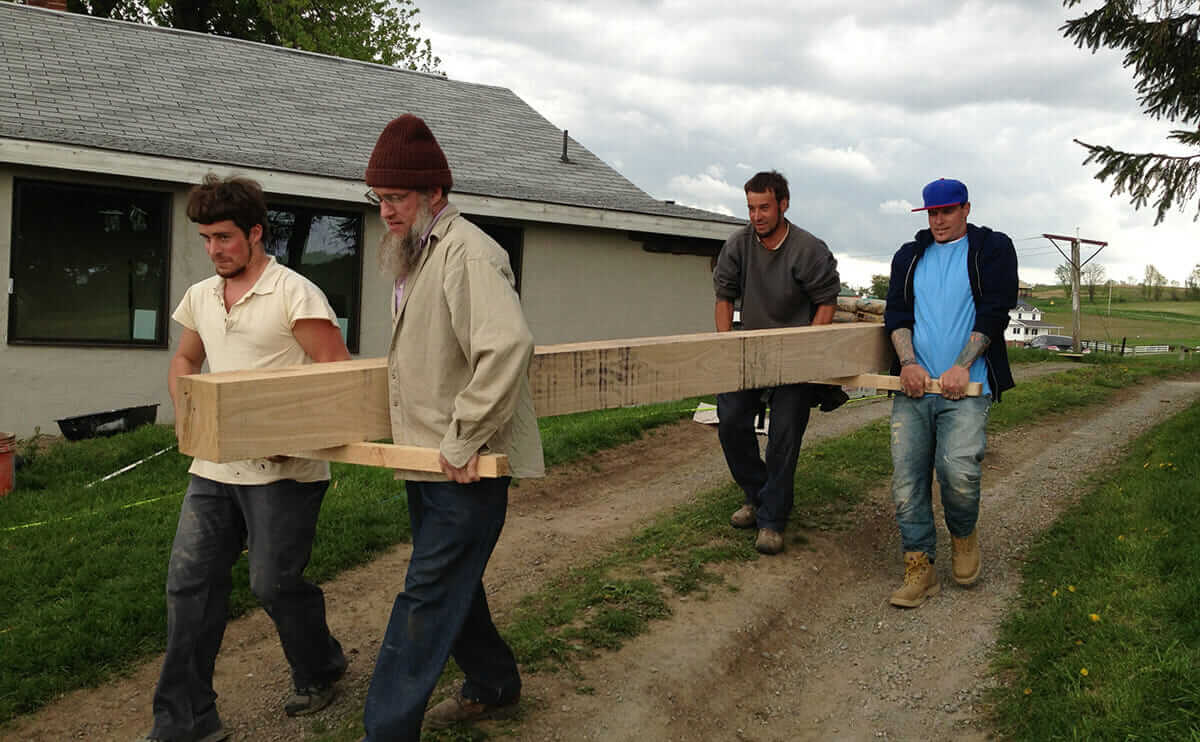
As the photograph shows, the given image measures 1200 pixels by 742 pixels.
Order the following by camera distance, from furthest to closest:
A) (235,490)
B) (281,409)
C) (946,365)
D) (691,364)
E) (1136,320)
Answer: (1136,320)
(946,365)
(691,364)
(235,490)
(281,409)

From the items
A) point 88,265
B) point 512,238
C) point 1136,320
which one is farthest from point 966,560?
point 1136,320

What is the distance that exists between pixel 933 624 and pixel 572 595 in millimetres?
1792

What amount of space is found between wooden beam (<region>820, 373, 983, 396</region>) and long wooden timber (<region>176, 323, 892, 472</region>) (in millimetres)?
47

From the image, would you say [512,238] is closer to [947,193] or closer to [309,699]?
[947,193]

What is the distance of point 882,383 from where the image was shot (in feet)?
16.7

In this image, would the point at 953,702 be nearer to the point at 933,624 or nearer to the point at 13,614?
the point at 933,624

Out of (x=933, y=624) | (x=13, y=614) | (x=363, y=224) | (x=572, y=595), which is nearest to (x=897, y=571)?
(x=933, y=624)

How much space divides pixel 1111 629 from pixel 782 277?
8.15 feet

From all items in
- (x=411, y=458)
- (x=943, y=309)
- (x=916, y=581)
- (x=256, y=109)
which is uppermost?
(x=256, y=109)

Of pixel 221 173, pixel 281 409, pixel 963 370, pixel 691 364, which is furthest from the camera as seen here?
pixel 221 173

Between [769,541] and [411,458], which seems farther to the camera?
[769,541]

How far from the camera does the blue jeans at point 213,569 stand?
3439 millimetres

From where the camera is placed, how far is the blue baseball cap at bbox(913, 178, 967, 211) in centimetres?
479

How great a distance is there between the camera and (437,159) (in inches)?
120
